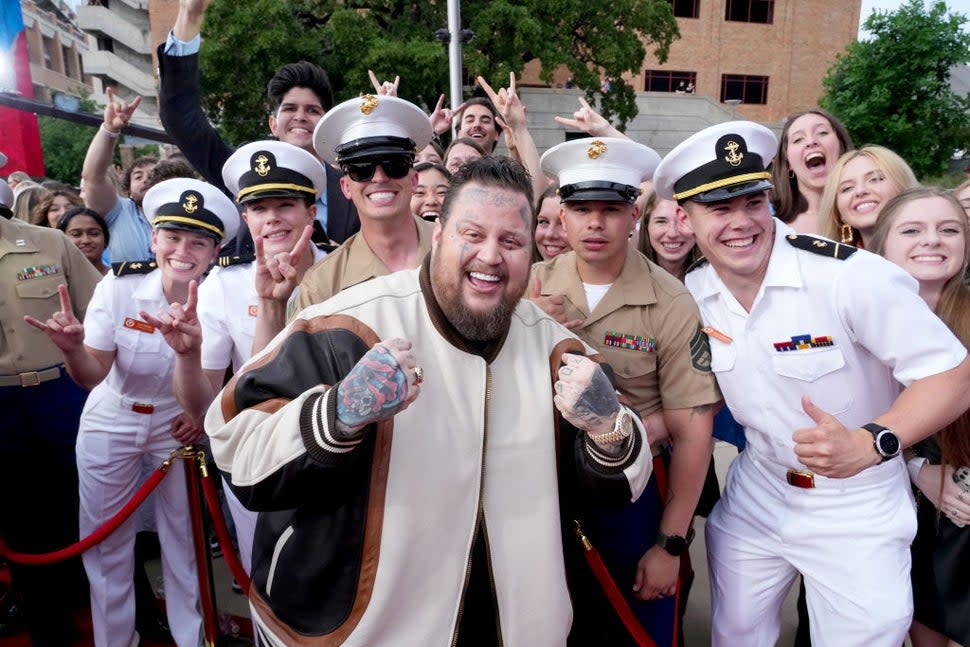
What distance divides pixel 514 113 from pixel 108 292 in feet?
8.78

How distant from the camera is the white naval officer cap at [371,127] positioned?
279 cm

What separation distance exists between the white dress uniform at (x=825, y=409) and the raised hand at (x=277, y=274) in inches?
67.4

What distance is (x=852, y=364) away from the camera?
2.44 m

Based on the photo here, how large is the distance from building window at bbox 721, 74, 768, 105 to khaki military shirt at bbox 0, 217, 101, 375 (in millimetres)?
30255

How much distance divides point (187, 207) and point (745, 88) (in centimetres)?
3108

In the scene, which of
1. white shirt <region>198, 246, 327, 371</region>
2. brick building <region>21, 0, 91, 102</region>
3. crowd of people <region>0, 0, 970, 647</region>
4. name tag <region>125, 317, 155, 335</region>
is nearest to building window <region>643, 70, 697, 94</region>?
crowd of people <region>0, 0, 970, 647</region>

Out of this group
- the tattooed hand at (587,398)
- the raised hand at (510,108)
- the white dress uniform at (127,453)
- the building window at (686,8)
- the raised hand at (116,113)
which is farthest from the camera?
the building window at (686,8)

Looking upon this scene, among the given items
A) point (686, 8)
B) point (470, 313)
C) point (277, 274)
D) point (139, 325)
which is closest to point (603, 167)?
point (470, 313)

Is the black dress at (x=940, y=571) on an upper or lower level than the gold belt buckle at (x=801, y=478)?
lower

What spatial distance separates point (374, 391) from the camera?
5.29 feet

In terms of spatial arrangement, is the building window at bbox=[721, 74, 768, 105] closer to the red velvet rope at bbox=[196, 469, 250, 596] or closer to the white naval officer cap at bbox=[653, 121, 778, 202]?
the white naval officer cap at bbox=[653, 121, 778, 202]

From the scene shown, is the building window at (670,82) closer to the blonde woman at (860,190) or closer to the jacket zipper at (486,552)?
the blonde woman at (860,190)

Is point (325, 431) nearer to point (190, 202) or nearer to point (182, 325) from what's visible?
point (182, 325)

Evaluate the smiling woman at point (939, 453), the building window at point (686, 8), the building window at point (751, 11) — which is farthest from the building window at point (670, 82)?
the smiling woman at point (939, 453)
